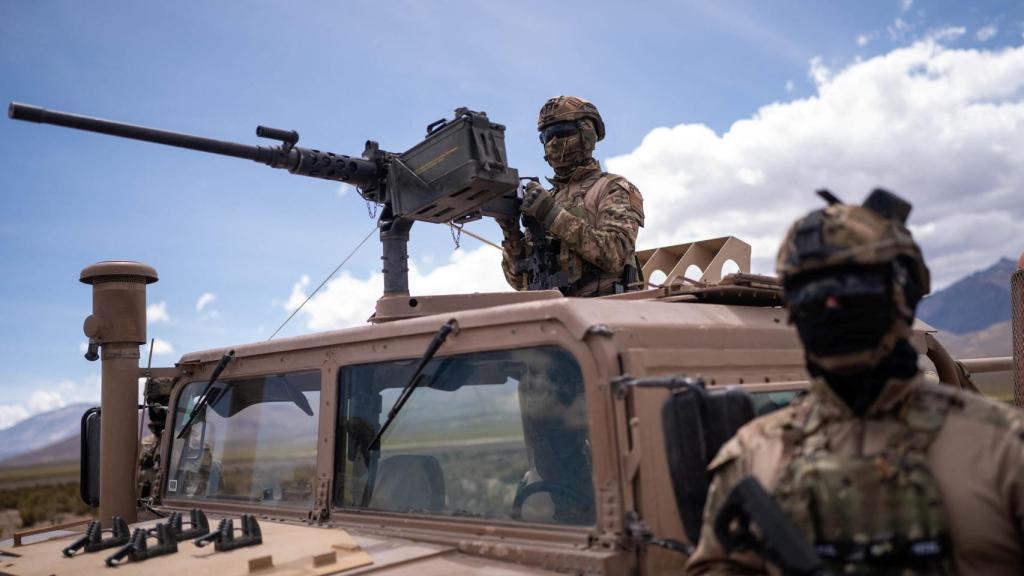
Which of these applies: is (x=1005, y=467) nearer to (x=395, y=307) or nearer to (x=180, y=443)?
(x=395, y=307)

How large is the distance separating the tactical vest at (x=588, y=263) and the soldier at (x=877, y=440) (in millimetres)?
2888

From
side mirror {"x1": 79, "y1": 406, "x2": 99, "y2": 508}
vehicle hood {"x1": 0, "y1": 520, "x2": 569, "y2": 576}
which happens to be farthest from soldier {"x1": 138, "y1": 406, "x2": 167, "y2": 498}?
vehicle hood {"x1": 0, "y1": 520, "x2": 569, "y2": 576}

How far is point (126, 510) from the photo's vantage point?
15.1ft

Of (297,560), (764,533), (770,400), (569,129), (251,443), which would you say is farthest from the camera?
(569,129)

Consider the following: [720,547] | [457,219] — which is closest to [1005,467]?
[720,547]

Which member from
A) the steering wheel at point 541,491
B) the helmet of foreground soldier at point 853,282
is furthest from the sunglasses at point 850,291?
the steering wheel at point 541,491

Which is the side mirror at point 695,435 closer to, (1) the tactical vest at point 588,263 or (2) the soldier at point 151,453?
(1) the tactical vest at point 588,263

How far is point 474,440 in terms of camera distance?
3.27m

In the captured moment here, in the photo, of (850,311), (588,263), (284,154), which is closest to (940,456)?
(850,311)

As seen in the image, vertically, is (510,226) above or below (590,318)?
above

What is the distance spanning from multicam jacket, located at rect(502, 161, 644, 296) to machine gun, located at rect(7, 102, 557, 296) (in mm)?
208

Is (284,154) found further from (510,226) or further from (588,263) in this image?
(588,263)

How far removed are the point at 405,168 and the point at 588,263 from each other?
1115 millimetres

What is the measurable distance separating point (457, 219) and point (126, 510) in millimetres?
2243
